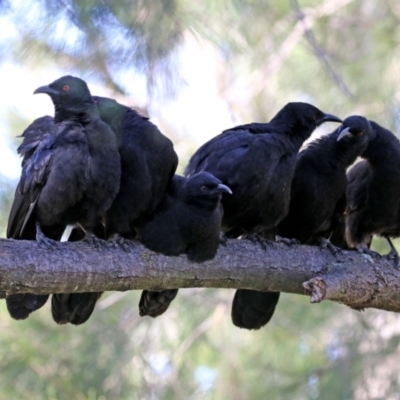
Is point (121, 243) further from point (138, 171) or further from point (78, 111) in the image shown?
point (78, 111)

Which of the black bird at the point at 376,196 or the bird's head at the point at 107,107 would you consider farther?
the black bird at the point at 376,196

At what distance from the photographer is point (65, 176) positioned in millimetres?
4133

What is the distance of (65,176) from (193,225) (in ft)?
2.32

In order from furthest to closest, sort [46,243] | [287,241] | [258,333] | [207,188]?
1. [258,333]
2. [287,241]
3. [207,188]
4. [46,243]

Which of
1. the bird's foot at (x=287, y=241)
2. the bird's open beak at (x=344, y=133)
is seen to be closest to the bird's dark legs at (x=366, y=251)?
the bird's foot at (x=287, y=241)

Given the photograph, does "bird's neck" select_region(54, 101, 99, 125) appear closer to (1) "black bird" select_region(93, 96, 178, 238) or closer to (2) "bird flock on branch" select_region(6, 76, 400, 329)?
(2) "bird flock on branch" select_region(6, 76, 400, 329)

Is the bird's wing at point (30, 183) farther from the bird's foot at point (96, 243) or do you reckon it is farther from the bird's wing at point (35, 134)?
the bird's foot at point (96, 243)

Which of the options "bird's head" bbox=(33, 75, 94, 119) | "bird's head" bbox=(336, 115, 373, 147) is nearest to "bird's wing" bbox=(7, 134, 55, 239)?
"bird's head" bbox=(33, 75, 94, 119)

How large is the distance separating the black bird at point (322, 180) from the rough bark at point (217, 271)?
0.32 metres

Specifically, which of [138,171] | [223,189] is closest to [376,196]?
[223,189]

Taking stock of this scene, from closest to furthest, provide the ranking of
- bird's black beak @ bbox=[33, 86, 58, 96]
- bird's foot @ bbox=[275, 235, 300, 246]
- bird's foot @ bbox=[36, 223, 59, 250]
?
bird's foot @ bbox=[36, 223, 59, 250] < bird's black beak @ bbox=[33, 86, 58, 96] < bird's foot @ bbox=[275, 235, 300, 246]

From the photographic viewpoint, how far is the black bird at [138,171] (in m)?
4.39

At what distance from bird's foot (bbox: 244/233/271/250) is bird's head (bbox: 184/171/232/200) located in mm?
496

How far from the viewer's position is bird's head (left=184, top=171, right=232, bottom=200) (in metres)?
4.21
